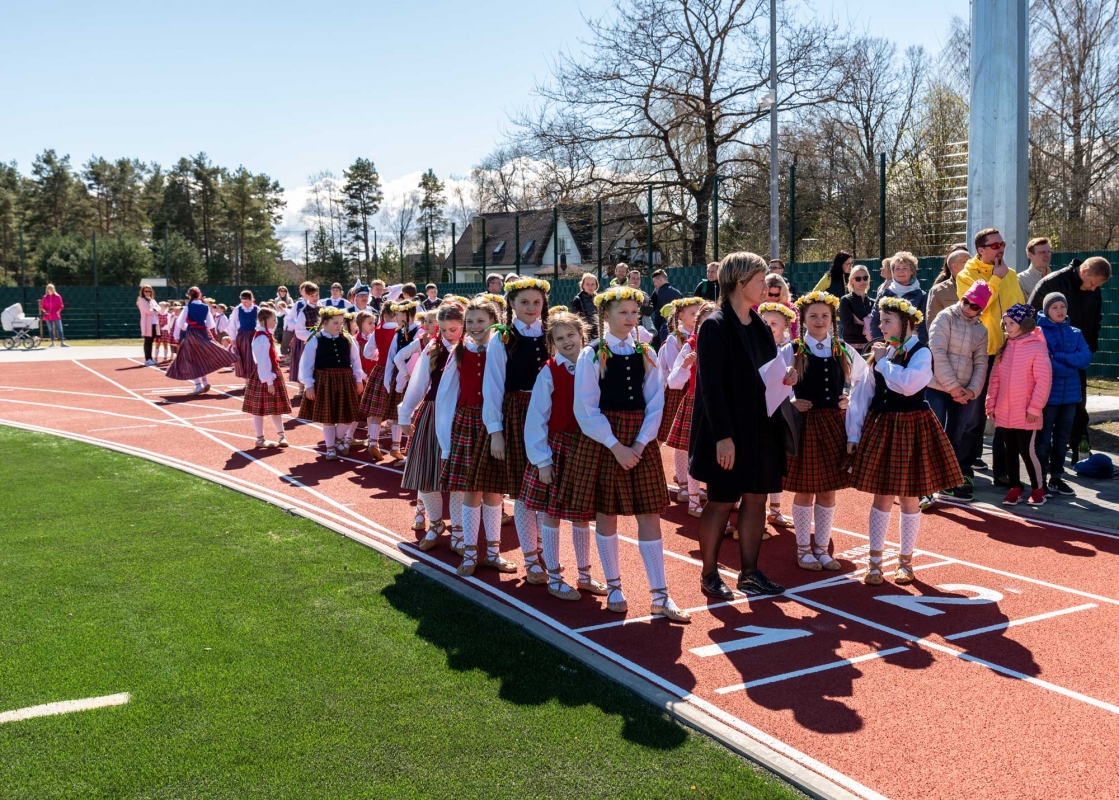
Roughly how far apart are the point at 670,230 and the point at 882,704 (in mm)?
21884

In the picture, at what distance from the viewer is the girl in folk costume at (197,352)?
741 inches

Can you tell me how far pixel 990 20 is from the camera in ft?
39.0

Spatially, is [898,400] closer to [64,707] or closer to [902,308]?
[902,308]

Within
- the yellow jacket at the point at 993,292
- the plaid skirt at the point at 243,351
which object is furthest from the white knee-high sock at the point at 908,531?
the plaid skirt at the point at 243,351

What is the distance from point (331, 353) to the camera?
37.1 feet

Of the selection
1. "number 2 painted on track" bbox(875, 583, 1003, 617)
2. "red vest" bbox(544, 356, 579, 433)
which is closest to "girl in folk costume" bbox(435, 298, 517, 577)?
"red vest" bbox(544, 356, 579, 433)

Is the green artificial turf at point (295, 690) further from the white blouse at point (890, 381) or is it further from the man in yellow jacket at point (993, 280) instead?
the man in yellow jacket at point (993, 280)

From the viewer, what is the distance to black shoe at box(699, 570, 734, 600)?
6137 millimetres

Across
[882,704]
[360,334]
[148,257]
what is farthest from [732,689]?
[148,257]

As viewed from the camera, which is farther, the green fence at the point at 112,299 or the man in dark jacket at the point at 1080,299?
the green fence at the point at 112,299

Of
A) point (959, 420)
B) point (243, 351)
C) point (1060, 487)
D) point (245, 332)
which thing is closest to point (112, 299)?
point (243, 351)

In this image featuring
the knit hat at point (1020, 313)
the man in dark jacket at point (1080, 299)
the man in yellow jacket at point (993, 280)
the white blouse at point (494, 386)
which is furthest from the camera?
the man in dark jacket at point (1080, 299)

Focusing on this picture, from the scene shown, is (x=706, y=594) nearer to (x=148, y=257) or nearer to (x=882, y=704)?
(x=882, y=704)

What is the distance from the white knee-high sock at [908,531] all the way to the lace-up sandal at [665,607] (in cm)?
171
